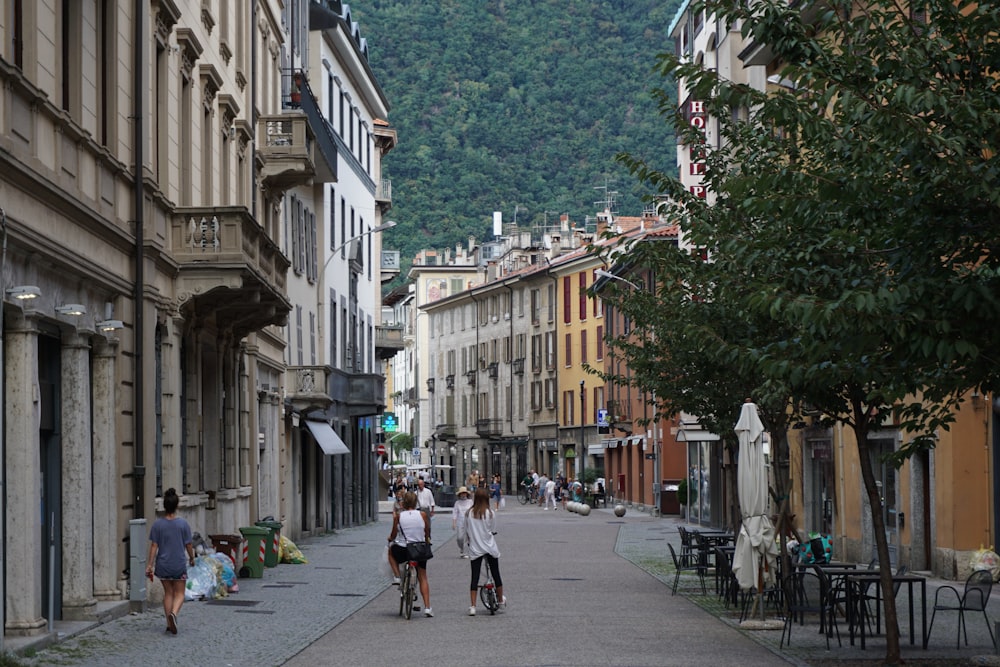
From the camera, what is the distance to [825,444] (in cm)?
3669

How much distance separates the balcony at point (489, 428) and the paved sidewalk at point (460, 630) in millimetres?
77924

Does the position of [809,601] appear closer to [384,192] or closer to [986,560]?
[986,560]

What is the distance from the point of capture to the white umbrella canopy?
19141 millimetres

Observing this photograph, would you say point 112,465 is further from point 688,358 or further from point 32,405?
point 688,358

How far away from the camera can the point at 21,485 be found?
52.3 feet

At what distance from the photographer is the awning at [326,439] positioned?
142 feet

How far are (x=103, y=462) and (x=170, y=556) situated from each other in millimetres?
1899

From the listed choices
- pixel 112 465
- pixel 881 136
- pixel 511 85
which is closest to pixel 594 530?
pixel 112 465

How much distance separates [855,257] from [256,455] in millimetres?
20766

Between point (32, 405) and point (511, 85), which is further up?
point (511, 85)

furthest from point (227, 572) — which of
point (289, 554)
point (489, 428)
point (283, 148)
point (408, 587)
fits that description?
point (489, 428)

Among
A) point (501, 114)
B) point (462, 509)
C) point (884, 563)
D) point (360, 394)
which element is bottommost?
point (462, 509)

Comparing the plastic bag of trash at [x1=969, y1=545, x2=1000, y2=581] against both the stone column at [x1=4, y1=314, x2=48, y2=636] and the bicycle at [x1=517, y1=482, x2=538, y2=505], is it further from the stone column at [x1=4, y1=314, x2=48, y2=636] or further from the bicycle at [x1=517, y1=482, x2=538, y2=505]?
the bicycle at [x1=517, y1=482, x2=538, y2=505]

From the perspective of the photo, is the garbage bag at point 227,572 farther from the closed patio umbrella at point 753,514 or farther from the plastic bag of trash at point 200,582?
the closed patio umbrella at point 753,514
